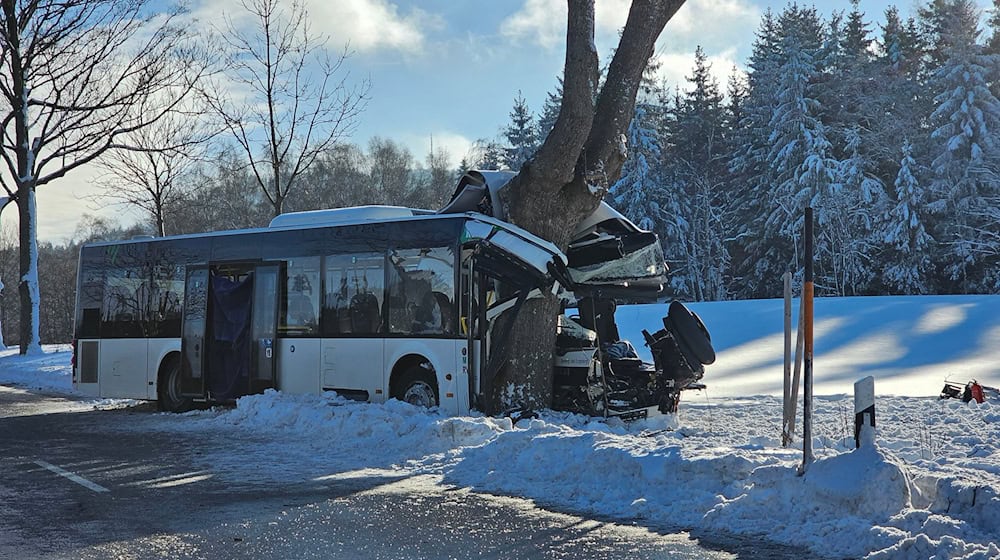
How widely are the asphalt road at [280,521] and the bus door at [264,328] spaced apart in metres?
4.40

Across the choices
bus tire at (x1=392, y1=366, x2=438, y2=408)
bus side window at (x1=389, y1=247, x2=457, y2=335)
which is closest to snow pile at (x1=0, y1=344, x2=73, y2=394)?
bus tire at (x1=392, y1=366, x2=438, y2=408)

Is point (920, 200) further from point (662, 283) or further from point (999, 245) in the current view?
point (662, 283)

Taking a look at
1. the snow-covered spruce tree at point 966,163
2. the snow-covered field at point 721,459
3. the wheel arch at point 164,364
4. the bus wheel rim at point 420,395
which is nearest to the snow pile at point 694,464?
the snow-covered field at point 721,459

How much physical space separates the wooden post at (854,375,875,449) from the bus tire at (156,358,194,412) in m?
12.3

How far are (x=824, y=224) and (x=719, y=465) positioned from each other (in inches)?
1804

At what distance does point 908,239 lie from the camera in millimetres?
46750

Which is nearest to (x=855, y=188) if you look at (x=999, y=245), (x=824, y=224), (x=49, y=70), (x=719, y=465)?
(x=824, y=224)

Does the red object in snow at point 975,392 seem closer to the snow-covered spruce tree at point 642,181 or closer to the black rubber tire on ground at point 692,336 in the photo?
the black rubber tire on ground at point 692,336

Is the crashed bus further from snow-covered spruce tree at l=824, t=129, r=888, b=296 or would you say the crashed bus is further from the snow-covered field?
snow-covered spruce tree at l=824, t=129, r=888, b=296

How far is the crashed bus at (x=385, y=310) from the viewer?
40.9ft

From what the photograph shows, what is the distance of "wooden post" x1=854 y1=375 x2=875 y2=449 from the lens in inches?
267

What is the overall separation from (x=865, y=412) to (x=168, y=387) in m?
12.9

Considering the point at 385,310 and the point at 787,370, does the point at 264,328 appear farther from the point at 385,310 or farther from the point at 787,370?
the point at 787,370

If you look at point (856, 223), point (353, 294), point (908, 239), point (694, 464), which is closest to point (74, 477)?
point (353, 294)
